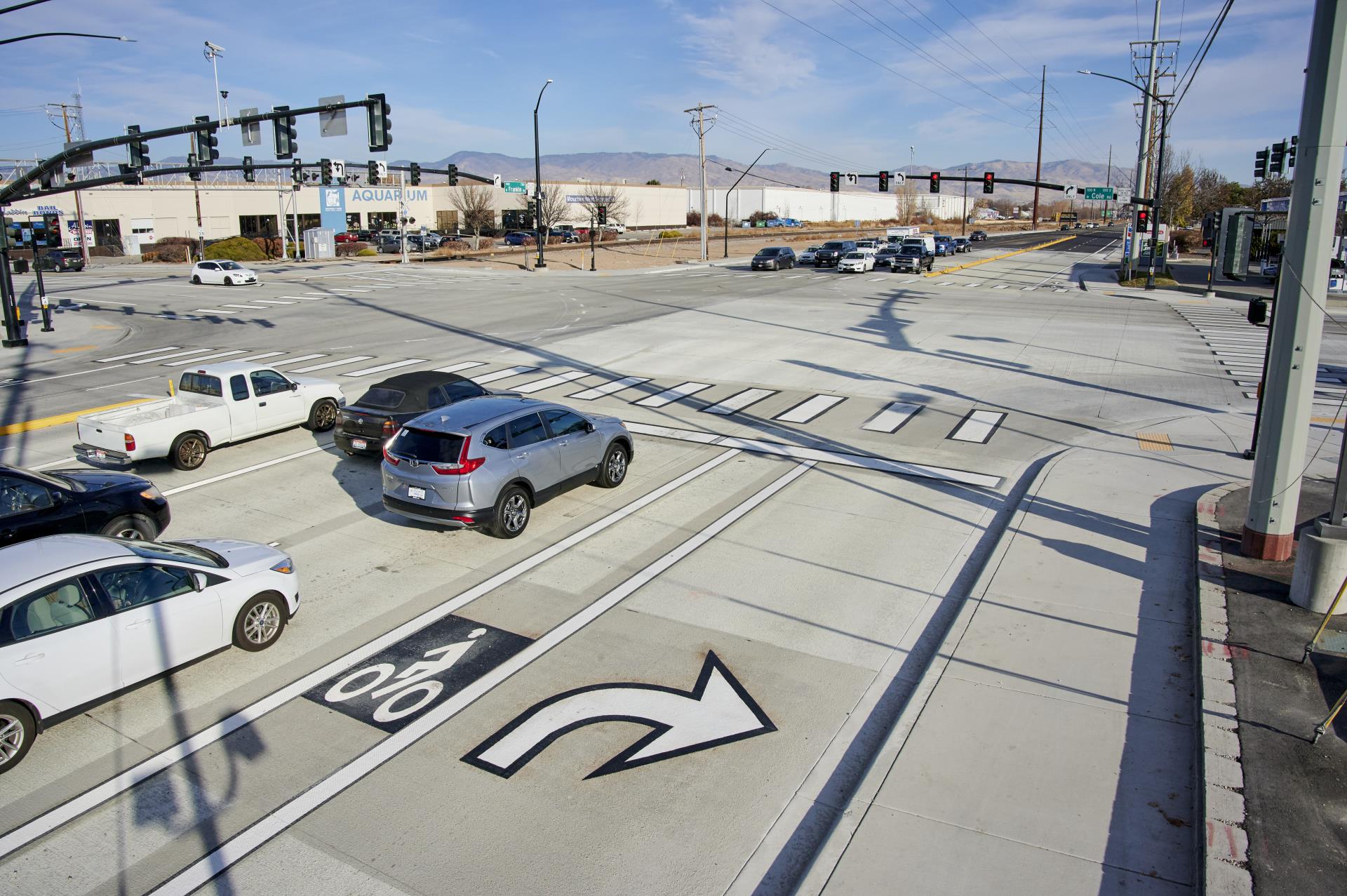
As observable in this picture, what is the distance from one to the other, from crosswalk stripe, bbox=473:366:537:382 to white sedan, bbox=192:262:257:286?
106ft

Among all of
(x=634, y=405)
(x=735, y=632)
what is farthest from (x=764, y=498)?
(x=634, y=405)

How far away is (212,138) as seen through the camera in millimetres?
27578

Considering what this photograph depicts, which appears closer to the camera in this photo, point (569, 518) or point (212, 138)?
point (569, 518)

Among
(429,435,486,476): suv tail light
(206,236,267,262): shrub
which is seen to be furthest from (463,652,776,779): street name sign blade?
(206,236,267,262): shrub

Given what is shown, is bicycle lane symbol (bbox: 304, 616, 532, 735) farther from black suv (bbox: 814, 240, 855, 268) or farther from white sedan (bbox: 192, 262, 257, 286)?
black suv (bbox: 814, 240, 855, 268)

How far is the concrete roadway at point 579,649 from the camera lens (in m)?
6.15

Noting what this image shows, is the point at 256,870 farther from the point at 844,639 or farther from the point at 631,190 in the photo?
the point at 631,190

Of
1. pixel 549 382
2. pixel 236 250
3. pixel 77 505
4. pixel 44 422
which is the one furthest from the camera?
pixel 236 250

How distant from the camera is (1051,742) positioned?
717 centimetres

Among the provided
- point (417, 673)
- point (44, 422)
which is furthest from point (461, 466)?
point (44, 422)

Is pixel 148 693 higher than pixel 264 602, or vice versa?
pixel 264 602

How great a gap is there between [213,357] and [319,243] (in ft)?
162

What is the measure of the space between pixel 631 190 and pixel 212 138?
303 ft

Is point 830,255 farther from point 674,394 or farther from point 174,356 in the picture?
point 174,356
